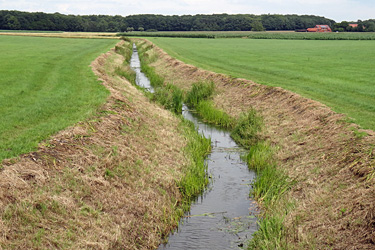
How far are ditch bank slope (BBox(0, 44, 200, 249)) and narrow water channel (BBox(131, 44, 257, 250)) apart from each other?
48 cm

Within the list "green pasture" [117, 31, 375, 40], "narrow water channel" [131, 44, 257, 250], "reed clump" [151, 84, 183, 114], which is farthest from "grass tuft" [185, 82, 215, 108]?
"green pasture" [117, 31, 375, 40]

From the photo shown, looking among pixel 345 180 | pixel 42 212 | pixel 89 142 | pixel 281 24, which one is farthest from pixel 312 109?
pixel 281 24

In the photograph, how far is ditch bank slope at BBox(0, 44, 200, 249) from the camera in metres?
7.38

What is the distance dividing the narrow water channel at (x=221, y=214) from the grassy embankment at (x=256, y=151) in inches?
15.3

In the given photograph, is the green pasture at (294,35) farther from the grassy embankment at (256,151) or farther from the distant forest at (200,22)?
the grassy embankment at (256,151)

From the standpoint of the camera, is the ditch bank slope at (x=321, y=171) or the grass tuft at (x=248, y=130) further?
the grass tuft at (x=248, y=130)

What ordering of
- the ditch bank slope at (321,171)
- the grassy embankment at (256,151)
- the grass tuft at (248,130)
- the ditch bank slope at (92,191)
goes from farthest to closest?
the grass tuft at (248,130) < the grassy embankment at (256,151) < the ditch bank slope at (321,171) < the ditch bank slope at (92,191)

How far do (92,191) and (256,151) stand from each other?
6.54 meters

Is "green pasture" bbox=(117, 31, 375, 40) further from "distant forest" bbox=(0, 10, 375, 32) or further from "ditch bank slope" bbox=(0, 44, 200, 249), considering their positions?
"ditch bank slope" bbox=(0, 44, 200, 249)

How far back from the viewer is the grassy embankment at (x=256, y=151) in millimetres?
8578

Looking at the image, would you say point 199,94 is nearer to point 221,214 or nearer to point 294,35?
point 221,214

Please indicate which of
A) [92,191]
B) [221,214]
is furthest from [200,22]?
[92,191]

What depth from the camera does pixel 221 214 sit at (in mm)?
10039

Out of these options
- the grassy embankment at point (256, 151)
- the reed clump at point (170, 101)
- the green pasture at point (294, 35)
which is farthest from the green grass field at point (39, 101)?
the green pasture at point (294, 35)
